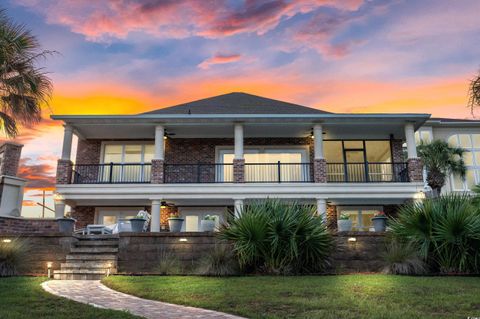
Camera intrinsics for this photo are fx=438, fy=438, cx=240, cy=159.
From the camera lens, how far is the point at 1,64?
11289 mm

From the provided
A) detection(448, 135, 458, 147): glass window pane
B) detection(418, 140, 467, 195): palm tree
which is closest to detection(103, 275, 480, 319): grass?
detection(418, 140, 467, 195): palm tree

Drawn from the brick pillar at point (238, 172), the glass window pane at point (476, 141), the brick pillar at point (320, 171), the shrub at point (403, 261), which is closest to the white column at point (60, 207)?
the brick pillar at point (238, 172)

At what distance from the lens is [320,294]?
8023 millimetres

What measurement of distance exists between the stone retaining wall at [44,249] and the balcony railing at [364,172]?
1180 cm

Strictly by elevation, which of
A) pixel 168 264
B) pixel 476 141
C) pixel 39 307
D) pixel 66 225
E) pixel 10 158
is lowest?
pixel 39 307

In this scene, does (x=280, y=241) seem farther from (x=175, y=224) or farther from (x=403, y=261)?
(x=175, y=224)

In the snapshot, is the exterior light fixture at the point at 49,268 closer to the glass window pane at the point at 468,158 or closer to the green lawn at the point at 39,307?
the green lawn at the point at 39,307

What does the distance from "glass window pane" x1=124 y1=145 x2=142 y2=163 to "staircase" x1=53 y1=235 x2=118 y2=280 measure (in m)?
7.28

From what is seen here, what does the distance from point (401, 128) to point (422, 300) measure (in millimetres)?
13265

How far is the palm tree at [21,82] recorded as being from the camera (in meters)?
11.6

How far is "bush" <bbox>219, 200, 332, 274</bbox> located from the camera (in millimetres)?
10984

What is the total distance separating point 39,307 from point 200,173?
13199 mm

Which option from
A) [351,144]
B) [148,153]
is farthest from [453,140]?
[148,153]

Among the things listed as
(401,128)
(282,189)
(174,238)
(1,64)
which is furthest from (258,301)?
(401,128)
